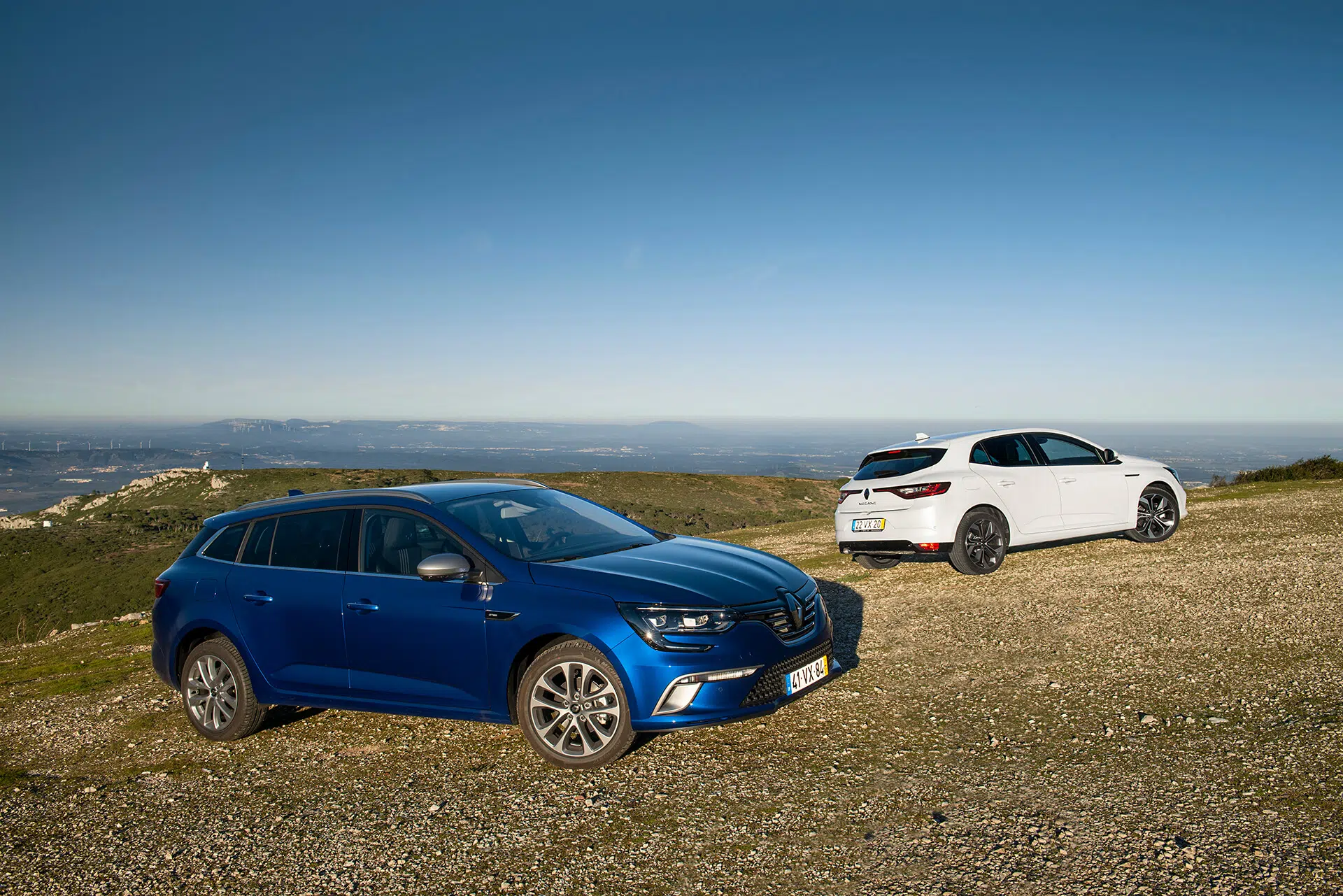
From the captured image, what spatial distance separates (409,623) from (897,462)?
21.6 feet

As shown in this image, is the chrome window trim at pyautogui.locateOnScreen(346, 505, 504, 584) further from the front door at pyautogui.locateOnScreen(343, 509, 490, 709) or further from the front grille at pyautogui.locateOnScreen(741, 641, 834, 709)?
the front grille at pyautogui.locateOnScreen(741, 641, 834, 709)

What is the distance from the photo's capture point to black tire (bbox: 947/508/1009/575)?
9398mm

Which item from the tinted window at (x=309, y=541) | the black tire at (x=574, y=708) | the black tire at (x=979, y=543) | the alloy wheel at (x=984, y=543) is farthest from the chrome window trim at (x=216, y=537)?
the alloy wheel at (x=984, y=543)

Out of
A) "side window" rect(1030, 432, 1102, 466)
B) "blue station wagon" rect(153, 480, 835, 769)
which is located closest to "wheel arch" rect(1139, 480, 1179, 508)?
"side window" rect(1030, 432, 1102, 466)

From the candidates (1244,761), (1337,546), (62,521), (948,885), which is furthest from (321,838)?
(62,521)

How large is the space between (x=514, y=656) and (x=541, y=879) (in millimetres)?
1480

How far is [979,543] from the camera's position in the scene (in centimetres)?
962

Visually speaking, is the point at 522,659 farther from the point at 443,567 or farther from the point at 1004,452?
the point at 1004,452

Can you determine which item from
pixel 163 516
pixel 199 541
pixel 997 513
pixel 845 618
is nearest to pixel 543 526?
pixel 199 541

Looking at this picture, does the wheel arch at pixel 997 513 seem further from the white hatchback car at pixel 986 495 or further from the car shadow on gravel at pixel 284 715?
the car shadow on gravel at pixel 284 715

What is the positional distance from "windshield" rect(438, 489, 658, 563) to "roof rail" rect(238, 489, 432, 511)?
0.88ft

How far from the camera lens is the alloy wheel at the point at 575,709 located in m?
4.66

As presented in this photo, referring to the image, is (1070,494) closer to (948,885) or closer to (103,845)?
(948,885)

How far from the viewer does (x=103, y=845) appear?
4.21 metres
